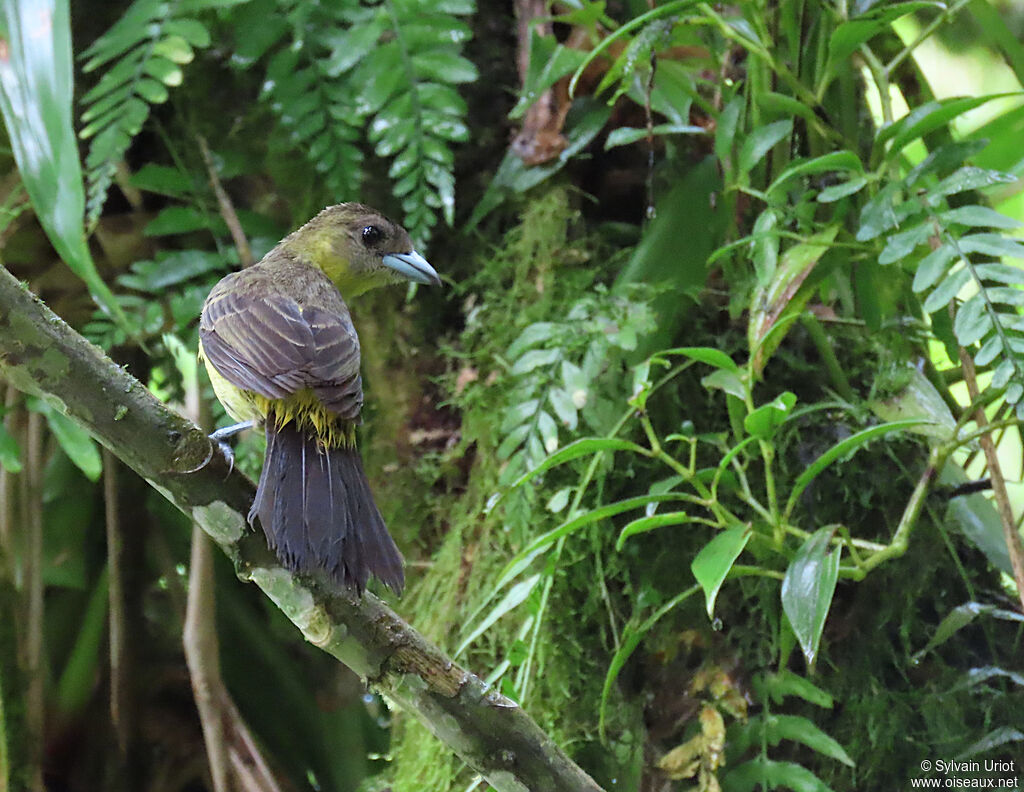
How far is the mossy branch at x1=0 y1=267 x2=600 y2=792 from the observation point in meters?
0.98

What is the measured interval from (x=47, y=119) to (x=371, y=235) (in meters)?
0.55

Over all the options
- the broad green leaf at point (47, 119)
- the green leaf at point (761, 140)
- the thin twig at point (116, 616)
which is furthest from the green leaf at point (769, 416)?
the thin twig at point (116, 616)

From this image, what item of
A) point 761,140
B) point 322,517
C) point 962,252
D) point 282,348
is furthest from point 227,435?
point 962,252

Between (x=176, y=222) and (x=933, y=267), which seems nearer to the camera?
(x=933, y=267)

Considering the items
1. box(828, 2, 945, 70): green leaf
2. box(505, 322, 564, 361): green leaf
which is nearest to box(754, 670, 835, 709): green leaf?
box(505, 322, 564, 361): green leaf

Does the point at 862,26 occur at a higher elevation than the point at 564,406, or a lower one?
higher

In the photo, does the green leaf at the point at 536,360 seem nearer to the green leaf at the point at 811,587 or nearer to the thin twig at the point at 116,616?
the green leaf at the point at 811,587

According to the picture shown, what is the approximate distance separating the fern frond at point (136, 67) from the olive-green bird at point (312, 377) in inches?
15.1

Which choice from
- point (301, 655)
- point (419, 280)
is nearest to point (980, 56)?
point (419, 280)

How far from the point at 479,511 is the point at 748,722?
61cm

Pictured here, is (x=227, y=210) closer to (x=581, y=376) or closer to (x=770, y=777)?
(x=581, y=376)

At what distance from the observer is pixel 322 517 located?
1.08 meters

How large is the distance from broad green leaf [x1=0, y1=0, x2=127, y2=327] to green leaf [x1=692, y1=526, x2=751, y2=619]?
90cm

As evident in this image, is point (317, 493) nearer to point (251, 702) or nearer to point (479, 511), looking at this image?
point (479, 511)
